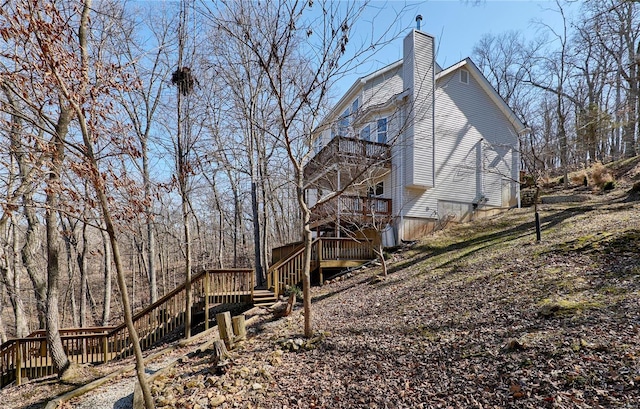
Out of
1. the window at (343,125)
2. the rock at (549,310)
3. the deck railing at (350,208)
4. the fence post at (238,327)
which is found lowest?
the fence post at (238,327)

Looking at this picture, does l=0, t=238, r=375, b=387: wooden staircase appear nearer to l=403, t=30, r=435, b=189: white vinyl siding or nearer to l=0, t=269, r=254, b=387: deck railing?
l=0, t=269, r=254, b=387: deck railing

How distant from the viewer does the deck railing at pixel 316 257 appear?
443 inches

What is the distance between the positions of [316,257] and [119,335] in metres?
6.45

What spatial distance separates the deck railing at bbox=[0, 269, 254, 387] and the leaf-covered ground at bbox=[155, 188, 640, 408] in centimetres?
279

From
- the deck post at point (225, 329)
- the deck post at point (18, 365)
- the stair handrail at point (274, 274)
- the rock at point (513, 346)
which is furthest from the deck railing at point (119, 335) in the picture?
the rock at point (513, 346)

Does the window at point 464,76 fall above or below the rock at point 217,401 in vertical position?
above

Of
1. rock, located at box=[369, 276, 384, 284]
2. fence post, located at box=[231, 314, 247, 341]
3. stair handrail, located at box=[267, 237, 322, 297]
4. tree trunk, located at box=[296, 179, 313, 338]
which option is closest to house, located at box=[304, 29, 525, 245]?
stair handrail, located at box=[267, 237, 322, 297]

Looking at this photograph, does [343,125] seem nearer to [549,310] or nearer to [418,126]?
[549,310]

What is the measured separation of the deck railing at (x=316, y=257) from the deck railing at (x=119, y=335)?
995mm

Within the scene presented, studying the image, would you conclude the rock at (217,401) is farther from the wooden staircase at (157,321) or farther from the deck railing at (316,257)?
the deck railing at (316,257)

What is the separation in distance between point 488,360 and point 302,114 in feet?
17.1

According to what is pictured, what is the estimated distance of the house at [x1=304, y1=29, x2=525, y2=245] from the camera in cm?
1361

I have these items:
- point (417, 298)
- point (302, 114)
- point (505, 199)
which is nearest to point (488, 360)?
point (417, 298)

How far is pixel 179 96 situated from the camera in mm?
8703
